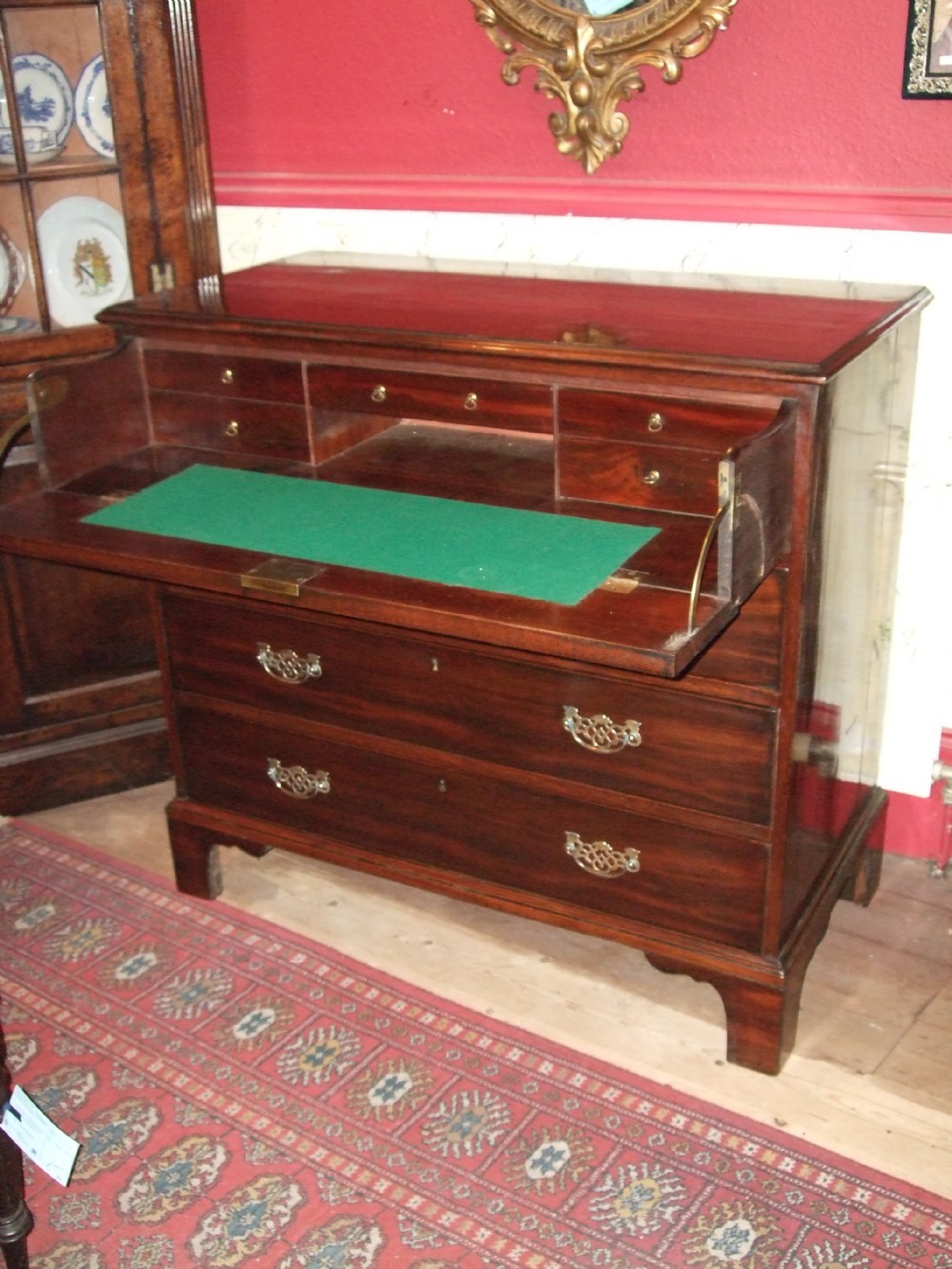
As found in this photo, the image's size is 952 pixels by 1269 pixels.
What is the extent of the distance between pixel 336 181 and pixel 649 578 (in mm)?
1525

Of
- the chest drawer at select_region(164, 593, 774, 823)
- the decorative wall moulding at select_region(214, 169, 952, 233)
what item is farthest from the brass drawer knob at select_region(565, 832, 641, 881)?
the decorative wall moulding at select_region(214, 169, 952, 233)

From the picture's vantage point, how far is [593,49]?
258cm

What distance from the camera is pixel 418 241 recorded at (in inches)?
117

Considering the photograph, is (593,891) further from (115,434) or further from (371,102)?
(371,102)

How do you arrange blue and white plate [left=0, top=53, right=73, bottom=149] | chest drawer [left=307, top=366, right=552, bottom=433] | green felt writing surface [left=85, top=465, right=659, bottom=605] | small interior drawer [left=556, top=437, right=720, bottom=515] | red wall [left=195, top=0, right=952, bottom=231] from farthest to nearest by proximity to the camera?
blue and white plate [left=0, top=53, right=73, bottom=149], red wall [left=195, top=0, right=952, bottom=231], chest drawer [left=307, top=366, right=552, bottom=433], small interior drawer [left=556, top=437, right=720, bottom=515], green felt writing surface [left=85, top=465, right=659, bottom=605]

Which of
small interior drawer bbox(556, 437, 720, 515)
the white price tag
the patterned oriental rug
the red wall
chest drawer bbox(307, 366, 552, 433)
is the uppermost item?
the red wall

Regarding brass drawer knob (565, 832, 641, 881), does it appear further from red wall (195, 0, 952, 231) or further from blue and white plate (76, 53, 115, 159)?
blue and white plate (76, 53, 115, 159)

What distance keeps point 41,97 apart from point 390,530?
145 cm

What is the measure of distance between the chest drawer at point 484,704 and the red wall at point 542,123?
3.27ft

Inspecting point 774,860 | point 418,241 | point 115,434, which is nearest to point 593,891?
point 774,860

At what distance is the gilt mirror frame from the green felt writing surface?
0.87m

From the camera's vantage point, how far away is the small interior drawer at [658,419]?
203 cm

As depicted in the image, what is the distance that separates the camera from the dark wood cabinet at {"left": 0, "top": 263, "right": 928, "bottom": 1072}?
198 cm

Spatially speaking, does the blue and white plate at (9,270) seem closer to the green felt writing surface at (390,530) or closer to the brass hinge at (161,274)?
the brass hinge at (161,274)
